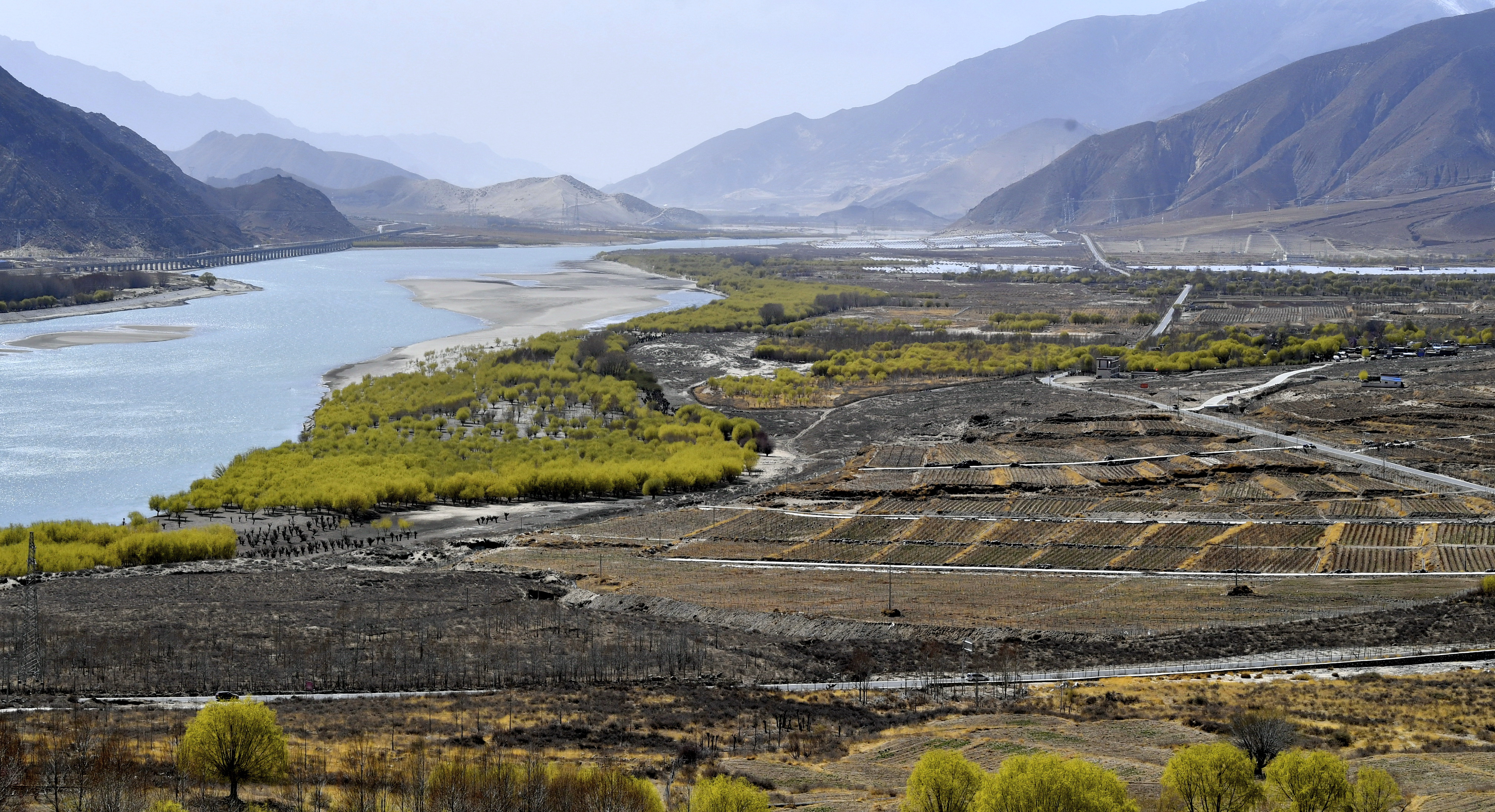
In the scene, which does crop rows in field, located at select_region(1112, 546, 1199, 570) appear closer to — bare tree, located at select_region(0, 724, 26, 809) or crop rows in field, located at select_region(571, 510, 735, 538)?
crop rows in field, located at select_region(571, 510, 735, 538)

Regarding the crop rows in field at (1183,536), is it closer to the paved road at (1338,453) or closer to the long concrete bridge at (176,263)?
the paved road at (1338,453)

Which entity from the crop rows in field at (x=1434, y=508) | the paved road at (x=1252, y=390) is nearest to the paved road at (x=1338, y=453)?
the paved road at (x=1252, y=390)

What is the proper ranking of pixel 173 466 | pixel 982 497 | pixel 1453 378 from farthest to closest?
1. pixel 1453 378
2. pixel 173 466
3. pixel 982 497

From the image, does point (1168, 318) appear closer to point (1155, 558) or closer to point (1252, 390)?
point (1252, 390)

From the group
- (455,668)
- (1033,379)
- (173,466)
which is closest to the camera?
(455,668)

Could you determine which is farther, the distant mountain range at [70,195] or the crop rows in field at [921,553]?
the distant mountain range at [70,195]

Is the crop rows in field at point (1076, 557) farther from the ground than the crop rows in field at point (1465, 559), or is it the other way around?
the crop rows in field at point (1465, 559)

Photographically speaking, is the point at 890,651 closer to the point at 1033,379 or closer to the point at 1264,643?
the point at 1264,643

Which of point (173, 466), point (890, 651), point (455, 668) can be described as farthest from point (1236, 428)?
point (173, 466)
